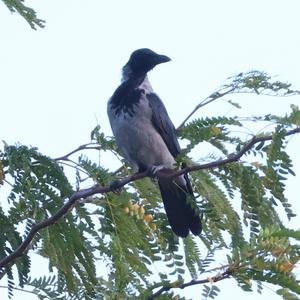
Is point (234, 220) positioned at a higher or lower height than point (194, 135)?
lower

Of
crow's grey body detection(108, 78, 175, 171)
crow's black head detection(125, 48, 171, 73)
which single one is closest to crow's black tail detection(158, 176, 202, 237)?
crow's grey body detection(108, 78, 175, 171)

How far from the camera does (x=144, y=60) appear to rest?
7484mm

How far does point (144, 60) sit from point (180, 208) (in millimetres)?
1940

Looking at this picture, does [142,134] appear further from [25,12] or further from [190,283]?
[190,283]

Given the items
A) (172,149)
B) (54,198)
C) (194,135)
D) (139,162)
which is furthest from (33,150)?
(172,149)

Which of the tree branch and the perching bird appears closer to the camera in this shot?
the tree branch

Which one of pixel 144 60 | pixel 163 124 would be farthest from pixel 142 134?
pixel 144 60

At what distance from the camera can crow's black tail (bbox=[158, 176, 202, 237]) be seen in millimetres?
4346

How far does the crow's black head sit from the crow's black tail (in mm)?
1451

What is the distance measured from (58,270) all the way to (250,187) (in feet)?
3.01

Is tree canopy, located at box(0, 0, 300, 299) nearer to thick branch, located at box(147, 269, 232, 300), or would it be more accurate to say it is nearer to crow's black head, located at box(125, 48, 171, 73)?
thick branch, located at box(147, 269, 232, 300)

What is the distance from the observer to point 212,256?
3.63 meters

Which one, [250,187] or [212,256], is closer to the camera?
[212,256]

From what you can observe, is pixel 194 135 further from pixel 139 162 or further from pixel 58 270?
pixel 139 162
